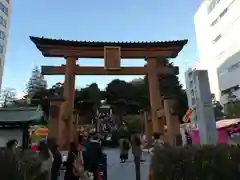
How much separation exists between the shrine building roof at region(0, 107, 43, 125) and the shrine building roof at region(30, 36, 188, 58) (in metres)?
3.88

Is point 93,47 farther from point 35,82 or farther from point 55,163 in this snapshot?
point 35,82

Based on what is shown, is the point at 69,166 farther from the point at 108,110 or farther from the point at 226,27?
the point at 226,27

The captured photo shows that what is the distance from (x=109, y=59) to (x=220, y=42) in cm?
4526

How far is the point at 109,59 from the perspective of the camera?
15.9m

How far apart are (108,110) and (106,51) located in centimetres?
2946

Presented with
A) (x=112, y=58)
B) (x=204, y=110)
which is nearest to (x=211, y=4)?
(x=112, y=58)

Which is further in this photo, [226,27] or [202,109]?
[226,27]

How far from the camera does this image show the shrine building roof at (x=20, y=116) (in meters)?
12.3

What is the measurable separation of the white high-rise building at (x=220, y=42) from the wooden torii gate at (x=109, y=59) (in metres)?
36.3

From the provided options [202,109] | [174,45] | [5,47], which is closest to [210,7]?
[5,47]

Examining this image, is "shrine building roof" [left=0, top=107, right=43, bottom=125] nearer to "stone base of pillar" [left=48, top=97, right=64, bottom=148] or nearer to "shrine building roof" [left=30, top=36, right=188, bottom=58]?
Result: "stone base of pillar" [left=48, top=97, right=64, bottom=148]

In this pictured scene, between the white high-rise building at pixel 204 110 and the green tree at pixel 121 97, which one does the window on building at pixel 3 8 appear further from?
the white high-rise building at pixel 204 110

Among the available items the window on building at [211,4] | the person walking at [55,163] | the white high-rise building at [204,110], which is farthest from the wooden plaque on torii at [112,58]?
the window on building at [211,4]

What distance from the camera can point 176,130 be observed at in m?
14.0
